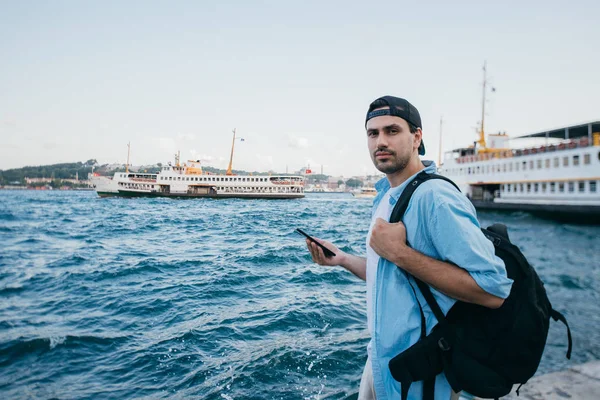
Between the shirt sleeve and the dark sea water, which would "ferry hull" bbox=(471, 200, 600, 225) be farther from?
the shirt sleeve

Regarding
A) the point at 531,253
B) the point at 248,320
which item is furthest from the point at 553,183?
the point at 248,320

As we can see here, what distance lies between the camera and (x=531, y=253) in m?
15.9

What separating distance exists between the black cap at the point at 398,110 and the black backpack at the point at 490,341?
0.73 meters

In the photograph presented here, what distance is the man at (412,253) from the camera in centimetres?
151

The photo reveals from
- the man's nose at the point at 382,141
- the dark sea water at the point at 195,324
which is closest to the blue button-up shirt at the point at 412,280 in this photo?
the man's nose at the point at 382,141

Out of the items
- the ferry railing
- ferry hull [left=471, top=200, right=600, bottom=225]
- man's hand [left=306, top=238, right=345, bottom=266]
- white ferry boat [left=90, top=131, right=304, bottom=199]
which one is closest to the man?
man's hand [left=306, top=238, right=345, bottom=266]

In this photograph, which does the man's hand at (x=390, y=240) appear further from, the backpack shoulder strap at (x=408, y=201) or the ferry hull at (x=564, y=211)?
the ferry hull at (x=564, y=211)

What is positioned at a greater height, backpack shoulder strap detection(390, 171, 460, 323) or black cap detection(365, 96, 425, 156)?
black cap detection(365, 96, 425, 156)

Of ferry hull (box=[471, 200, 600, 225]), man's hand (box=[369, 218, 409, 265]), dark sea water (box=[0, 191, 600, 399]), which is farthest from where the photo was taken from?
ferry hull (box=[471, 200, 600, 225])

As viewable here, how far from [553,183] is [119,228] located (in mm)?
35224

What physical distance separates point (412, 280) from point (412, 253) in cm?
19

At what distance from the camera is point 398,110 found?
191cm

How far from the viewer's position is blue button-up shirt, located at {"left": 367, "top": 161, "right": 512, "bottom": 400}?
1.50 metres

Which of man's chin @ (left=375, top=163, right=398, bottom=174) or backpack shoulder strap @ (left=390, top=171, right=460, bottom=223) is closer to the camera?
backpack shoulder strap @ (left=390, top=171, right=460, bottom=223)
